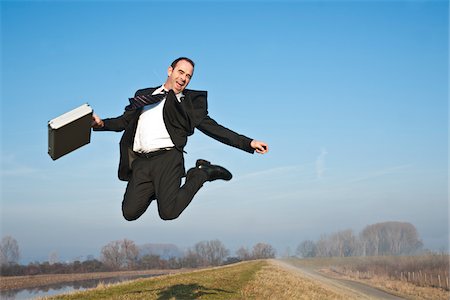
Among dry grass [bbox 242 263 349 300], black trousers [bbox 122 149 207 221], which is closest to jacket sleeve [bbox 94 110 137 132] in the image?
black trousers [bbox 122 149 207 221]

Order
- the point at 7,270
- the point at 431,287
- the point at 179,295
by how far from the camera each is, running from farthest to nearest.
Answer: the point at 7,270
the point at 431,287
the point at 179,295

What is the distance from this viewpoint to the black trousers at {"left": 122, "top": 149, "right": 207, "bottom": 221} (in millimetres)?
5633

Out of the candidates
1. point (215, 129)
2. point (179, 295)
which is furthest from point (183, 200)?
point (179, 295)

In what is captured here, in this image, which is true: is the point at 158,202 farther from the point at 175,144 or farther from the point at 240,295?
the point at 240,295

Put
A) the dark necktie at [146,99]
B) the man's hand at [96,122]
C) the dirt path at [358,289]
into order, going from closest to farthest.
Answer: the man's hand at [96,122], the dark necktie at [146,99], the dirt path at [358,289]

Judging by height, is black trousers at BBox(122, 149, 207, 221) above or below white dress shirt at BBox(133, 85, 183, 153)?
below

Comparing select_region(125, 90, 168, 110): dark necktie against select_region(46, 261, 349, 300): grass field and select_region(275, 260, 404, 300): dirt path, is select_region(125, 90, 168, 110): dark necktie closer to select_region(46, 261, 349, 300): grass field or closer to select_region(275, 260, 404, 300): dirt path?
select_region(46, 261, 349, 300): grass field

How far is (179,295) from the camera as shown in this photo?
10.7 metres

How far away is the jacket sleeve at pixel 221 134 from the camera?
243 inches

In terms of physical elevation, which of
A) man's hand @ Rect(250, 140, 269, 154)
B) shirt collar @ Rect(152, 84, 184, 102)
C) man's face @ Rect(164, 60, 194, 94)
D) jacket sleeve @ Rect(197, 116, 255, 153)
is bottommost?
man's hand @ Rect(250, 140, 269, 154)

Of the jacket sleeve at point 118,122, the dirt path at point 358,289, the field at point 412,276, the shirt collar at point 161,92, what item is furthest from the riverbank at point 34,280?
the shirt collar at point 161,92

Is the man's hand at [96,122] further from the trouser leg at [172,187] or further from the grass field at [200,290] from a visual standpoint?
the grass field at [200,290]

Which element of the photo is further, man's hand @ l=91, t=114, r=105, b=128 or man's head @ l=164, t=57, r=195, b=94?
man's head @ l=164, t=57, r=195, b=94

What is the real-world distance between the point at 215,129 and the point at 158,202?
4.54 ft
